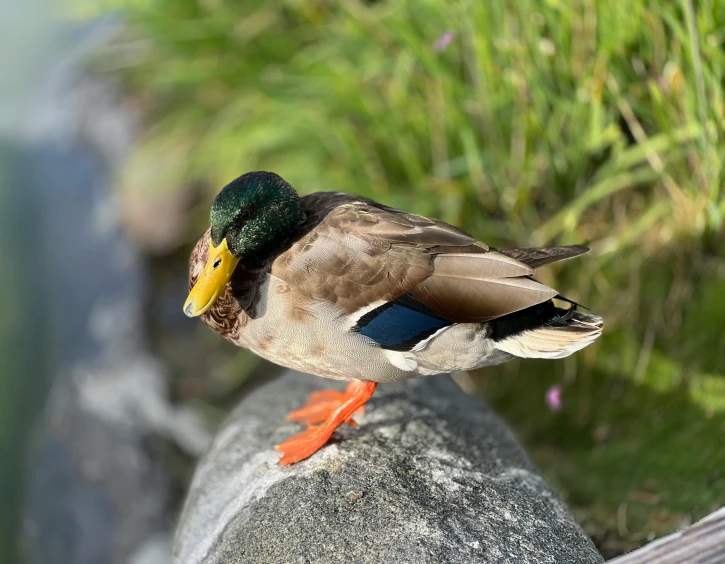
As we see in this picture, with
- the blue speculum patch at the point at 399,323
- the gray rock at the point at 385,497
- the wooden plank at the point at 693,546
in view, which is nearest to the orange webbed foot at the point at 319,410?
the gray rock at the point at 385,497

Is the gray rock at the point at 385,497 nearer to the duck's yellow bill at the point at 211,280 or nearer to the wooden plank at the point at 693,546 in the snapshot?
the wooden plank at the point at 693,546

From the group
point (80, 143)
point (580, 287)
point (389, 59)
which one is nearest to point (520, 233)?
point (580, 287)

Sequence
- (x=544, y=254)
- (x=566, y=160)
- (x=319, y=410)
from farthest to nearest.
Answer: (x=566, y=160), (x=319, y=410), (x=544, y=254)

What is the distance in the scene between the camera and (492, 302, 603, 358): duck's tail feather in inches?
80.0

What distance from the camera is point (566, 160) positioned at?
3.14 m

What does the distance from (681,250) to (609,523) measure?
3.69 feet

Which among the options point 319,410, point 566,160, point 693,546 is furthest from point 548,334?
point 566,160

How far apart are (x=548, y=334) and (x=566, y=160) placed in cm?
131

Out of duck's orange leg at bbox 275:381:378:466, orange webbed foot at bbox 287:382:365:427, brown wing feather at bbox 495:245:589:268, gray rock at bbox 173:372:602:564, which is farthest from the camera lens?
orange webbed foot at bbox 287:382:365:427

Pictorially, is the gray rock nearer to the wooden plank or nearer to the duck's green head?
the wooden plank

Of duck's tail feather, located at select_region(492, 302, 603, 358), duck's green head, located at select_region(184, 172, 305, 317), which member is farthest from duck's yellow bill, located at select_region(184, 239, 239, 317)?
duck's tail feather, located at select_region(492, 302, 603, 358)

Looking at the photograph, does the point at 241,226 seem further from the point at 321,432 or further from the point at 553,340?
the point at 553,340

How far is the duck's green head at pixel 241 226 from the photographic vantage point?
2018mm

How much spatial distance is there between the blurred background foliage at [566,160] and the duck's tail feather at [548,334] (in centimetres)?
69
